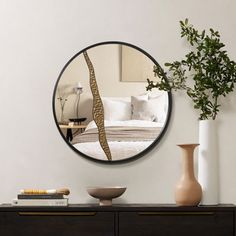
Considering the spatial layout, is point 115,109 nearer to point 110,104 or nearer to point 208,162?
point 110,104

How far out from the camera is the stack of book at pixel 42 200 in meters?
2.89

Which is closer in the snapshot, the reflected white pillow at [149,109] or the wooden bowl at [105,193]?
the wooden bowl at [105,193]

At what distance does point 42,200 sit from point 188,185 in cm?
82

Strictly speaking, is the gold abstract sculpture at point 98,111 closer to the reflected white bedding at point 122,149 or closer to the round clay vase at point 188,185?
the reflected white bedding at point 122,149

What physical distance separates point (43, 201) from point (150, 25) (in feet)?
4.17

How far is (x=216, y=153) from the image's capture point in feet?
9.93

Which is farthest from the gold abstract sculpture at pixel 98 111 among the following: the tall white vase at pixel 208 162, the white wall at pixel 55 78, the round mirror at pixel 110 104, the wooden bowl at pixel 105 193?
the tall white vase at pixel 208 162

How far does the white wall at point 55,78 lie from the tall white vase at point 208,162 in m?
0.17

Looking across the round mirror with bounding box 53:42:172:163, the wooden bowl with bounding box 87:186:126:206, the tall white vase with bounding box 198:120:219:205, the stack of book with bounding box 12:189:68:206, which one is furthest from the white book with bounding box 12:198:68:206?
the tall white vase with bounding box 198:120:219:205

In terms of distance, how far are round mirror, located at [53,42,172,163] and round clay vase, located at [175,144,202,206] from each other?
0.29m

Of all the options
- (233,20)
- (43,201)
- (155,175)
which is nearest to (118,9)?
(233,20)

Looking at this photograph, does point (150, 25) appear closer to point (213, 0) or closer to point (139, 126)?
point (213, 0)
